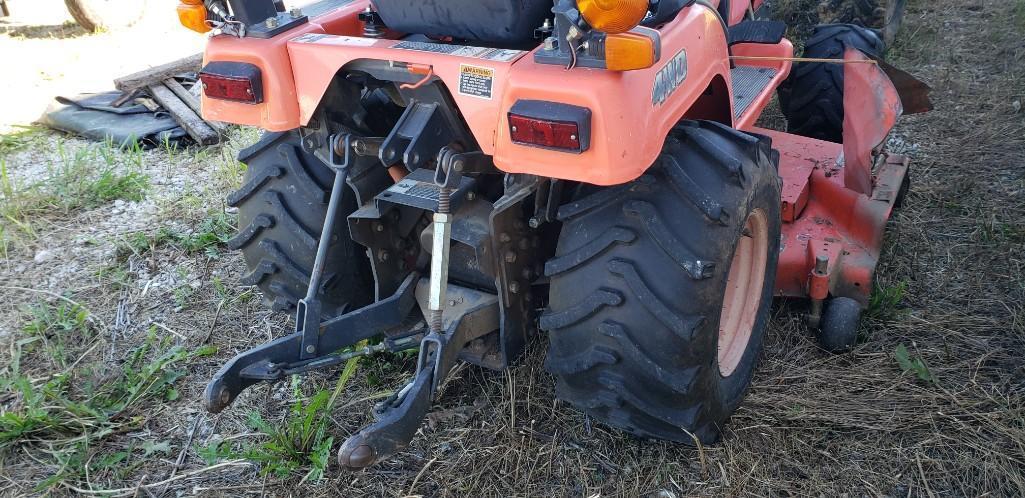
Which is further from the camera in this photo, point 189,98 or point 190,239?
point 189,98

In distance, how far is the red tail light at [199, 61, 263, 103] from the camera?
6.91 feet

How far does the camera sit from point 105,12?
24.0ft

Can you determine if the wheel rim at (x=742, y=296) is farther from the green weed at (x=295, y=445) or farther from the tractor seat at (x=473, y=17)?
the green weed at (x=295, y=445)

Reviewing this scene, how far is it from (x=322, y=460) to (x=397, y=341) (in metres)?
0.42

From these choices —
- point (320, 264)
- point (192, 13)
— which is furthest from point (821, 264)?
point (192, 13)

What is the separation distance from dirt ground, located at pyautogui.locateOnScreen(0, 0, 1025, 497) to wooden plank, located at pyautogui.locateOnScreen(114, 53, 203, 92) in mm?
1482

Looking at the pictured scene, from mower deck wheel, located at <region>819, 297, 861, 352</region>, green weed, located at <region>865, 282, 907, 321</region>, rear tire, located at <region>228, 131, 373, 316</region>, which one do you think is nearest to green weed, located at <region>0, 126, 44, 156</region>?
rear tire, located at <region>228, 131, 373, 316</region>

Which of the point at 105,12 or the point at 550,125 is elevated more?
the point at 550,125

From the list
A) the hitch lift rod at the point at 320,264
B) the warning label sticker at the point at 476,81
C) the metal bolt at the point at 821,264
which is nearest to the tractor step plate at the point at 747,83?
the metal bolt at the point at 821,264

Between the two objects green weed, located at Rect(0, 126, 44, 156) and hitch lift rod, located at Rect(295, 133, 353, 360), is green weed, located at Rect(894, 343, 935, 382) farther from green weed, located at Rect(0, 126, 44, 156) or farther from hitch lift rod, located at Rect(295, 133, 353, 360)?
green weed, located at Rect(0, 126, 44, 156)

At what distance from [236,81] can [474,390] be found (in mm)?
1279

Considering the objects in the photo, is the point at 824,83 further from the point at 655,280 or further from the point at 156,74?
the point at 156,74

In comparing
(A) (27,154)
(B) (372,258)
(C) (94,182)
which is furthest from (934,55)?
(A) (27,154)

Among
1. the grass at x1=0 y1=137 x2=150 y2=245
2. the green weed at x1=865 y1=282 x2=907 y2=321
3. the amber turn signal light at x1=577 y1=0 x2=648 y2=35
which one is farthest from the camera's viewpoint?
the grass at x1=0 y1=137 x2=150 y2=245
